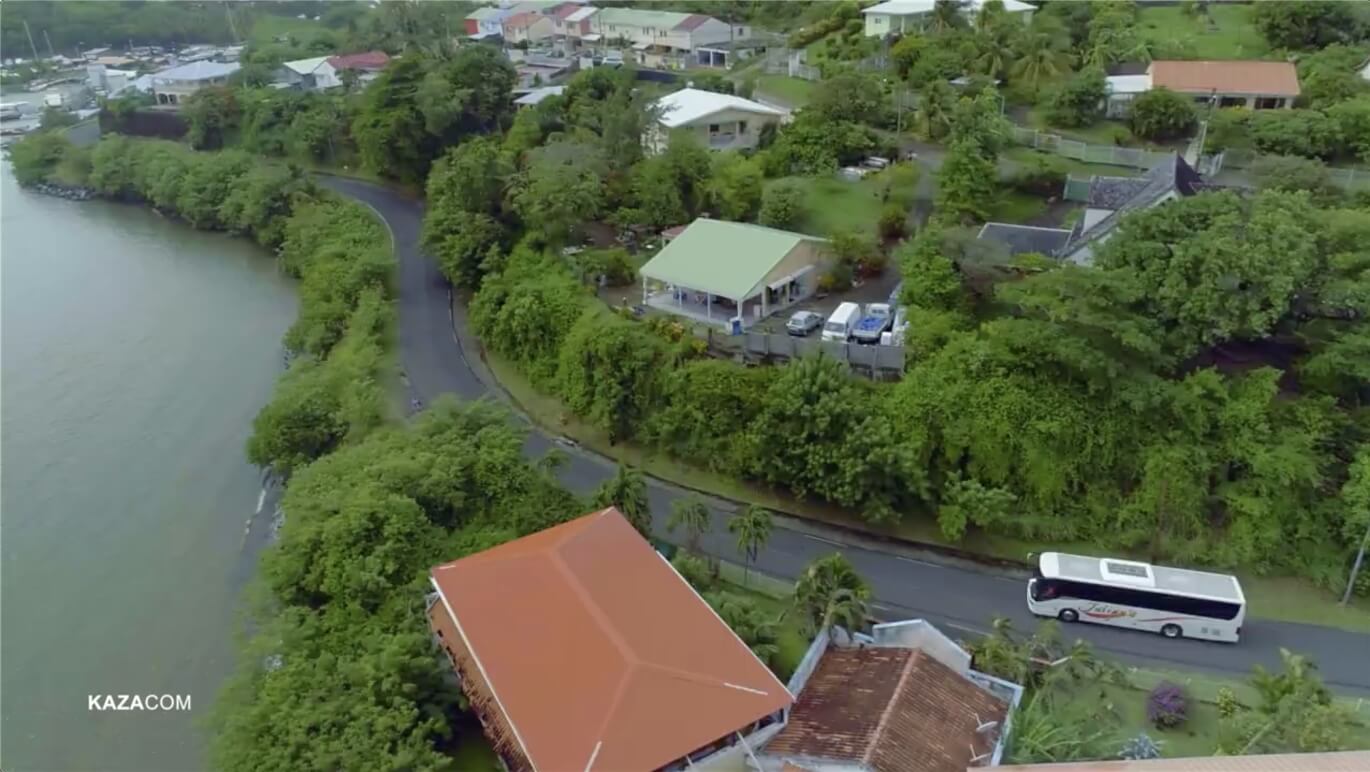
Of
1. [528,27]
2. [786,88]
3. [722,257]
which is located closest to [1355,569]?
[722,257]

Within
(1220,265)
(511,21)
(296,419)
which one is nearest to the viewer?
(1220,265)

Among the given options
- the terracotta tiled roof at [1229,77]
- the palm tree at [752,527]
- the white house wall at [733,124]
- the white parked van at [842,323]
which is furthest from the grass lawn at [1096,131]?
the palm tree at [752,527]

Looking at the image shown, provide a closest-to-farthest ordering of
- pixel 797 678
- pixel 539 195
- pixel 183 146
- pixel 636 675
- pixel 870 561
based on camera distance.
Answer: pixel 636 675 < pixel 797 678 < pixel 870 561 < pixel 539 195 < pixel 183 146

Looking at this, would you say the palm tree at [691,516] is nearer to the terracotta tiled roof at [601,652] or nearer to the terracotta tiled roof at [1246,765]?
the terracotta tiled roof at [601,652]

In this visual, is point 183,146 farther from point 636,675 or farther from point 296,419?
point 636,675

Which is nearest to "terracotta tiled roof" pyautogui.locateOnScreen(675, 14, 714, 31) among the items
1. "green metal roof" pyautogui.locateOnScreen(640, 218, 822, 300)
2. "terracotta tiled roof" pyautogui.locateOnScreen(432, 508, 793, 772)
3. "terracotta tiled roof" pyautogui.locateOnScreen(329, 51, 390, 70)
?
"terracotta tiled roof" pyautogui.locateOnScreen(329, 51, 390, 70)

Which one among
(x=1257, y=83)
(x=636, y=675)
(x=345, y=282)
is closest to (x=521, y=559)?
(x=636, y=675)
